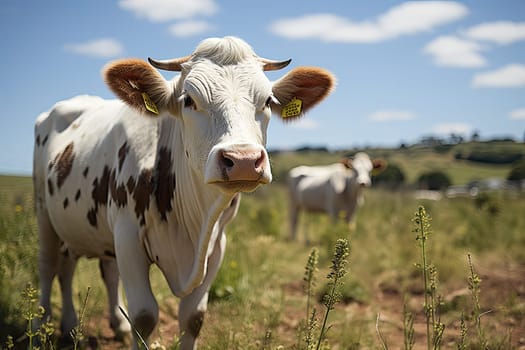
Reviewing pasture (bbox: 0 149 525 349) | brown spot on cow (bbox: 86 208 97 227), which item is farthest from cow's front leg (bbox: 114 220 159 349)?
brown spot on cow (bbox: 86 208 97 227)

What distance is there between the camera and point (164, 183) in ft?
11.7

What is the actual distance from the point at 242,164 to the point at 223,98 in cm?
55

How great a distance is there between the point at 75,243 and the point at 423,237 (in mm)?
3226

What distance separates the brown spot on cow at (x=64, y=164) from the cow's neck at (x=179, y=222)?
1261 millimetres

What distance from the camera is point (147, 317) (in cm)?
333

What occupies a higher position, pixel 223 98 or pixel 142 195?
pixel 223 98

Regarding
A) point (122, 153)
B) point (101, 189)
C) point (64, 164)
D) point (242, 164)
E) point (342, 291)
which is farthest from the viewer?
point (342, 291)

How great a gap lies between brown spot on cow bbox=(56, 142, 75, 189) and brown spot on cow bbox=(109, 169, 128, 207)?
0.85 metres

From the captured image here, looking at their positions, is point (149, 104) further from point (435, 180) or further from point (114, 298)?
point (435, 180)

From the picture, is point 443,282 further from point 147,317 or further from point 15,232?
point 15,232

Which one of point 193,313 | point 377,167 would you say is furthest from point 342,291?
point 377,167

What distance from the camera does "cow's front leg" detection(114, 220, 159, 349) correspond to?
334 cm

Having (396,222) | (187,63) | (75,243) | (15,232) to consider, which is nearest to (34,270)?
(15,232)

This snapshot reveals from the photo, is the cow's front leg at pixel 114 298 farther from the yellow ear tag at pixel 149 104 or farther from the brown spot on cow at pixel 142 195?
the yellow ear tag at pixel 149 104
